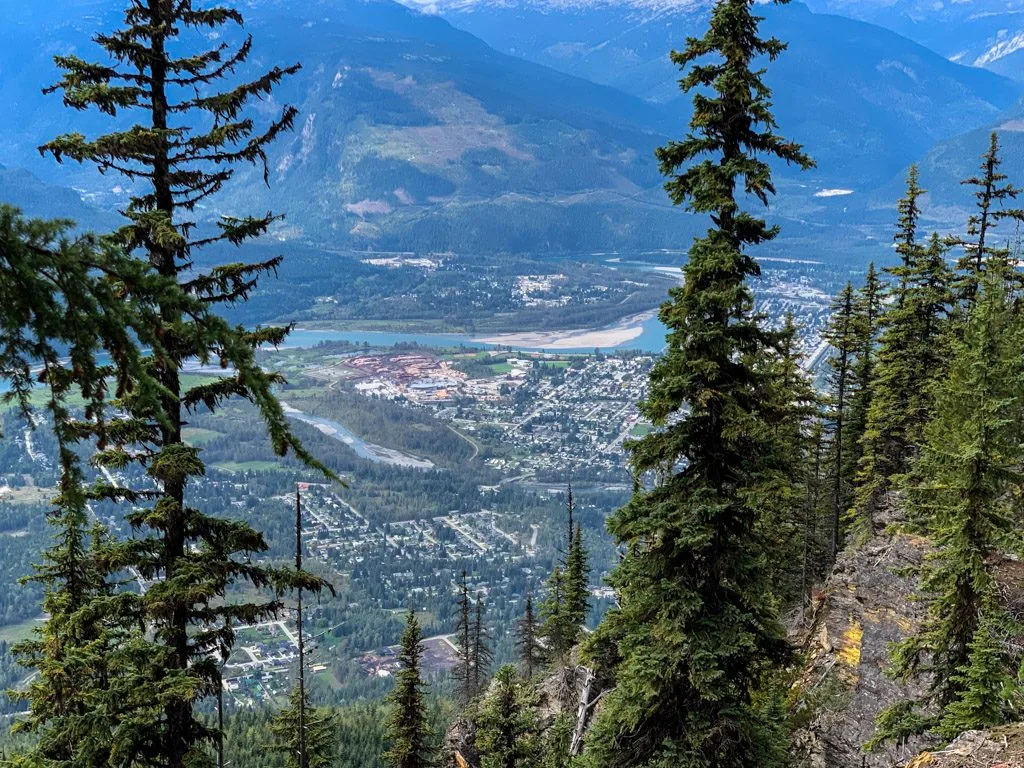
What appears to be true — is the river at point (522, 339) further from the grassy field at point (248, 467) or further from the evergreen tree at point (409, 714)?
the evergreen tree at point (409, 714)

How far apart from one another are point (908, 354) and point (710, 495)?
1886cm

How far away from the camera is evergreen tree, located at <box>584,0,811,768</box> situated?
400 inches

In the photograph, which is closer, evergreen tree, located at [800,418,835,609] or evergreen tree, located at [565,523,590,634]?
evergreen tree, located at [800,418,835,609]

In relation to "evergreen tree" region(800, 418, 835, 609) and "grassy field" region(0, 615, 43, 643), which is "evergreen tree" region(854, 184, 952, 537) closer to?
"evergreen tree" region(800, 418, 835, 609)

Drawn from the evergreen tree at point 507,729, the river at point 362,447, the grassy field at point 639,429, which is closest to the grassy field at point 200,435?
the river at point 362,447

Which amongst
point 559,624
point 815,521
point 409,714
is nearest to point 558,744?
point 409,714

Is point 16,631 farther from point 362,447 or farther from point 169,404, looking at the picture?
point 169,404

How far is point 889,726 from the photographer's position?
13.5 metres

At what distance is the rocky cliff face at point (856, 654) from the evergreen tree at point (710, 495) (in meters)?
5.27

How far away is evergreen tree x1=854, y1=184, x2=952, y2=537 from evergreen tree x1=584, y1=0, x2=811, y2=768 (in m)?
16.3

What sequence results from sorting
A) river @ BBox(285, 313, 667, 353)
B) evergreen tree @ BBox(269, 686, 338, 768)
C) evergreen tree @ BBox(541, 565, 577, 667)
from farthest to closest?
river @ BBox(285, 313, 667, 353) → evergreen tree @ BBox(541, 565, 577, 667) → evergreen tree @ BBox(269, 686, 338, 768)

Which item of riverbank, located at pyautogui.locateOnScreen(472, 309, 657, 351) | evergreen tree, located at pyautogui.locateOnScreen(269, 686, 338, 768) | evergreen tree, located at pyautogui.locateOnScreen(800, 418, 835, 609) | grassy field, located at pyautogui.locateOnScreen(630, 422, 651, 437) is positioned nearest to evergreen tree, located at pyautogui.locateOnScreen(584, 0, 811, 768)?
evergreen tree, located at pyautogui.locateOnScreen(269, 686, 338, 768)

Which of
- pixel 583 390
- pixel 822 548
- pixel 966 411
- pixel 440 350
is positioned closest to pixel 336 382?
pixel 440 350

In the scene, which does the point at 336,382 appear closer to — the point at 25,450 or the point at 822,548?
the point at 25,450
